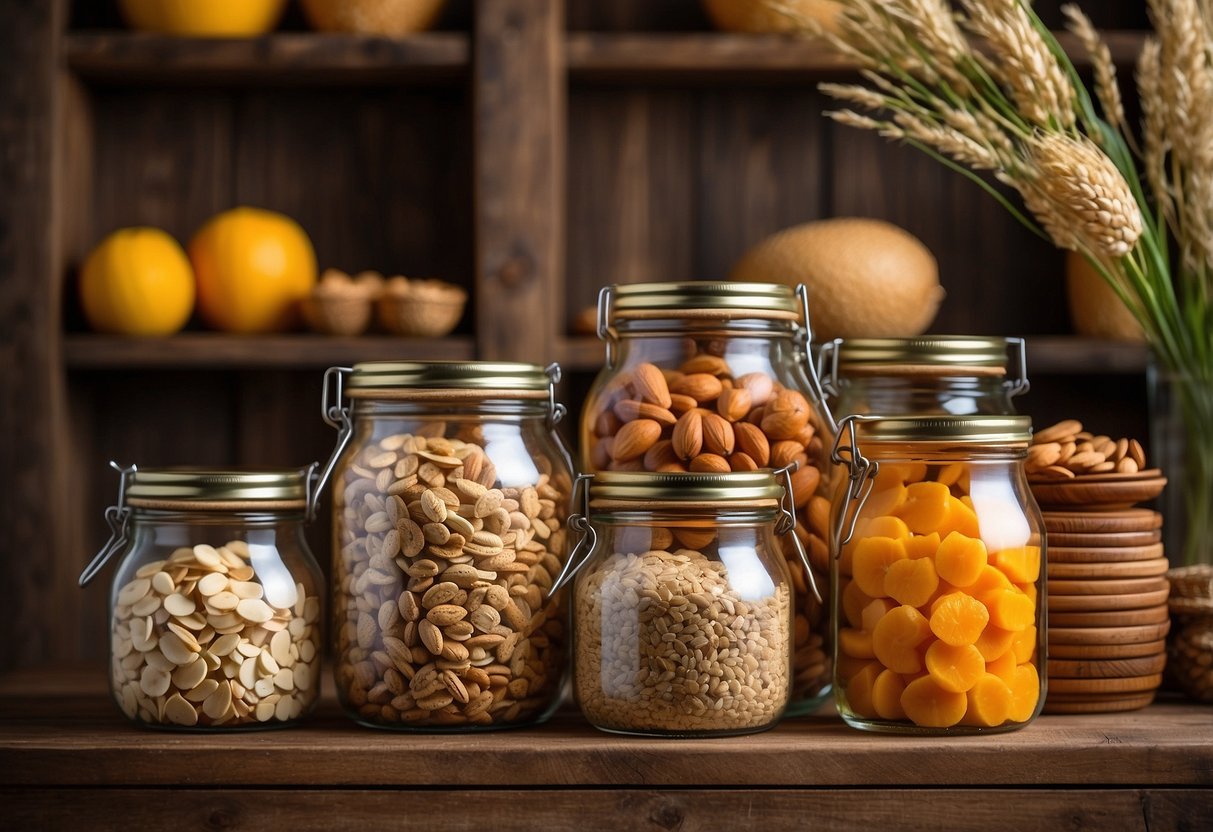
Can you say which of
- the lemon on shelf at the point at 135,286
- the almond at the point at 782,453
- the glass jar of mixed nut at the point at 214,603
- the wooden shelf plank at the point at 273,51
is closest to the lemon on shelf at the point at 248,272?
the lemon on shelf at the point at 135,286

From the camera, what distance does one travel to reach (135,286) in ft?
4.11

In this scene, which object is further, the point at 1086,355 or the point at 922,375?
the point at 1086,355

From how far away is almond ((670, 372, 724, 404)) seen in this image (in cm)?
89

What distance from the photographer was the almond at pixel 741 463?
2.92 ft

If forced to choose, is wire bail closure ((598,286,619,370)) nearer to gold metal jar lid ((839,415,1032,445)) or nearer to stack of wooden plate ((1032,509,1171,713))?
gold metal jar lid ((839,415,1032,445))

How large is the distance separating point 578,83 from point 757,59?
0.25 meters

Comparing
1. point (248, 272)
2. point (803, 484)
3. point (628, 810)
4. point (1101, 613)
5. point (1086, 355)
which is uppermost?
point (248, 272)

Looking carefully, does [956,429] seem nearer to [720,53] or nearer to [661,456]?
[661,456]

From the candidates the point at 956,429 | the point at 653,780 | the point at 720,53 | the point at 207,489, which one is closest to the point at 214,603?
the point at 207,489

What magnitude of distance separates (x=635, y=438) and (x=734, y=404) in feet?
0.25

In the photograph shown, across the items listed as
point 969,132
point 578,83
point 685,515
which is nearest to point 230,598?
point 685,515

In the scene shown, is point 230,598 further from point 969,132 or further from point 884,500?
point 969,132

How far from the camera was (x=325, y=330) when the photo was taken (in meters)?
1.28

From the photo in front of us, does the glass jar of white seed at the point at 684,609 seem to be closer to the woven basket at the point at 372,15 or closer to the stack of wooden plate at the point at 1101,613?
the stack of wooden plate at the point at 1101,613
